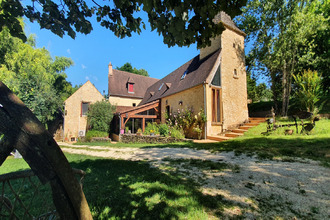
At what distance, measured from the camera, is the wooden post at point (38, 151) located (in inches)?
42.0

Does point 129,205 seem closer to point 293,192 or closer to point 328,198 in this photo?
point 293,192

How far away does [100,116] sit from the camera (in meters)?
16.9

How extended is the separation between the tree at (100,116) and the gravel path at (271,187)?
14.1m

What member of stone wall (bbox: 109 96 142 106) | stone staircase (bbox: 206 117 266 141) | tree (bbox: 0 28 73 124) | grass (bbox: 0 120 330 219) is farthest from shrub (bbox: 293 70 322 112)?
tree (bbox: 0 28 73 124)

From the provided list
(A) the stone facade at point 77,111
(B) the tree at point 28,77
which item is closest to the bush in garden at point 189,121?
(A) the stone facade at point 77,111

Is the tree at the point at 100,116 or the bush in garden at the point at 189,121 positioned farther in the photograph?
the tree at the point at 100,116

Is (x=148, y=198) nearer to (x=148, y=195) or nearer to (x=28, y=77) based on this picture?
(x=148, y=195)

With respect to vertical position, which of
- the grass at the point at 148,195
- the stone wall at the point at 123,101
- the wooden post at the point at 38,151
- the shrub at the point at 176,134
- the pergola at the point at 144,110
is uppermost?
the stone wall at the point at 123,101

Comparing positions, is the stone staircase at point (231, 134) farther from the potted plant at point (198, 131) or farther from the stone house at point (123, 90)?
the stone house at point (123, 90)

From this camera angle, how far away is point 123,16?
3.06m

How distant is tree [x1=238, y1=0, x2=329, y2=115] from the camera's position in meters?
13.0

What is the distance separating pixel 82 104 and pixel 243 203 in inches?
800

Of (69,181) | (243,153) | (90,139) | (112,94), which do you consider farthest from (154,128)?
(69,181)

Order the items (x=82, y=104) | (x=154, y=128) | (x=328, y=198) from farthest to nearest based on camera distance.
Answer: (x=82, y=104) < (x=154, y=128) < (x=328, y=198)
